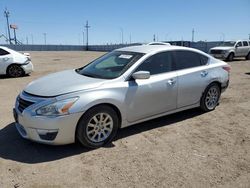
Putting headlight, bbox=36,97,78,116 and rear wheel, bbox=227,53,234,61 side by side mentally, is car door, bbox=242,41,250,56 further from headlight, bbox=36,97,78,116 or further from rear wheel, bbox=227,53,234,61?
headlight, bbox=36,97,78,116

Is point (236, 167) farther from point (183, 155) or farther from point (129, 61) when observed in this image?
point (129, 61)

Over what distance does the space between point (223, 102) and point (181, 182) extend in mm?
4411

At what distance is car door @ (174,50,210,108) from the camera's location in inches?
224

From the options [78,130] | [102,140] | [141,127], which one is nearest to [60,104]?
[78,130]

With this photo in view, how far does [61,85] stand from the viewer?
461 centimetres

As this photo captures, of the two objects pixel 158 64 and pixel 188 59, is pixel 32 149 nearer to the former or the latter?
pixel 158 64

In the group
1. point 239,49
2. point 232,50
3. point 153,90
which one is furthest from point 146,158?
point 239,49

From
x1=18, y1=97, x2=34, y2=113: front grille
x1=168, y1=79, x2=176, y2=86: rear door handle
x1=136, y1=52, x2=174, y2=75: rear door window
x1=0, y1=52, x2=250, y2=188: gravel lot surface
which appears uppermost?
x1=136, y1=52, x2=174, y2=75: rear door window

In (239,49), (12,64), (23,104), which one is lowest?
(12,64)

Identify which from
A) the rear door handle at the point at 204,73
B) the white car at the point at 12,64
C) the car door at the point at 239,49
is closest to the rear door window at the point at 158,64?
the rear door handle at the point at 204,73

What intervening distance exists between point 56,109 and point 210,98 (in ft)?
12.2

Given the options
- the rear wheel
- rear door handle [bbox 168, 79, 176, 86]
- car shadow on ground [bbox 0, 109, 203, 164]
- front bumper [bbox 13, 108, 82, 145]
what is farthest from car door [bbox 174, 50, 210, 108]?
the rear wheel

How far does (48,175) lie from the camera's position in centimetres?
377

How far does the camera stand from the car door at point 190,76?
5.70 m
